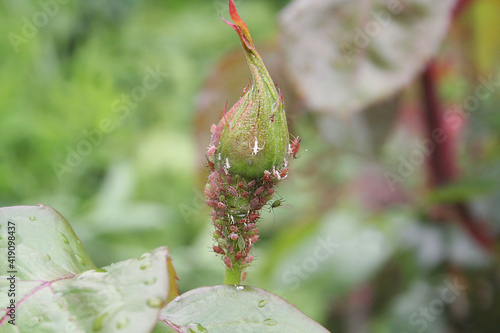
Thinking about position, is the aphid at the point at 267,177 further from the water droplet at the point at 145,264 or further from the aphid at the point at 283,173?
the water droplet at the point at 145,264

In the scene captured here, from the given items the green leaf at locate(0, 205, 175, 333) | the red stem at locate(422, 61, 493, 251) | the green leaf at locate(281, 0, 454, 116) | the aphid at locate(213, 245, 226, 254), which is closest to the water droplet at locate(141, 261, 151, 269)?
the green leaf at locate(0, 205, 175, 333)

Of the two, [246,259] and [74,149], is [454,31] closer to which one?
[246,259]

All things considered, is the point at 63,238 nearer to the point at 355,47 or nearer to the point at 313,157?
the point at 355,47

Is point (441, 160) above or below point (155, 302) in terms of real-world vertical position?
below

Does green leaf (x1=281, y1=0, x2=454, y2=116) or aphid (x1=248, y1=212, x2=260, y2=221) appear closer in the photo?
aphid (x1=248, y1=212, x2=260, y2=221)

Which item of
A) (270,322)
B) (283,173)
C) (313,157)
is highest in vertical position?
(283,173)

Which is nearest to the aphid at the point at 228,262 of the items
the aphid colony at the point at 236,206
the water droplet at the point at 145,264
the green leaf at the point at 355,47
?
the aphid colony at the point at 236,206

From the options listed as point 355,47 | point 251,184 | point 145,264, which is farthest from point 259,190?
point 355,47

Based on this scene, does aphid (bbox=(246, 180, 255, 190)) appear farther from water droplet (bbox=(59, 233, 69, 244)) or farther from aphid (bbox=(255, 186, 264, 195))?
water droplet (bbox=(59, 233, 69, 244))
